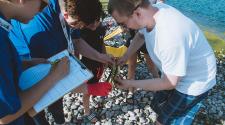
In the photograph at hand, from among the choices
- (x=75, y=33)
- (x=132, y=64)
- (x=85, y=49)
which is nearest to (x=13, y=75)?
(x=75, y=33)

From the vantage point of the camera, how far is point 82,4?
2883mm

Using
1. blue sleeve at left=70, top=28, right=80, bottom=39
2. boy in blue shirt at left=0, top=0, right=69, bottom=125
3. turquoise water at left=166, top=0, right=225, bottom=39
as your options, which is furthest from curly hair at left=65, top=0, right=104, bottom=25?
turquoise water at left=166, top=0, right=225, bottom=39

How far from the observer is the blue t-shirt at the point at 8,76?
187 centimetres

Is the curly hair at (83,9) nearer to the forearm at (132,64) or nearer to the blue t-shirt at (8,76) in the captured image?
the blue t-shirt at (8,76)

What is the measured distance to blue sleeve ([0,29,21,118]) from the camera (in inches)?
73.7

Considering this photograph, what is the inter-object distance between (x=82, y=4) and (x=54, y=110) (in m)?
1.26

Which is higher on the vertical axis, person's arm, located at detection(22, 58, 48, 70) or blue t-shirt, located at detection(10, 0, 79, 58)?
blue t-shirt, located at detection(10, 0, 79, 58)

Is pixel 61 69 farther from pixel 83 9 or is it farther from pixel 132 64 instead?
pixel 132 64

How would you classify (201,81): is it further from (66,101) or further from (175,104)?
(66,101)

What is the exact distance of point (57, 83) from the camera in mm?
2330

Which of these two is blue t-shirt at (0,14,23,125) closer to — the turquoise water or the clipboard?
the clipboard

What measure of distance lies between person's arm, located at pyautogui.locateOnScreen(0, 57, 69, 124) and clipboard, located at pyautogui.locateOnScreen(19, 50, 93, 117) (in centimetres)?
5

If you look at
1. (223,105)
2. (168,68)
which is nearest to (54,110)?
(168,68)

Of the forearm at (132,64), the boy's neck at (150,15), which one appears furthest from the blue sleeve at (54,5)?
the forearm at (132,64)
